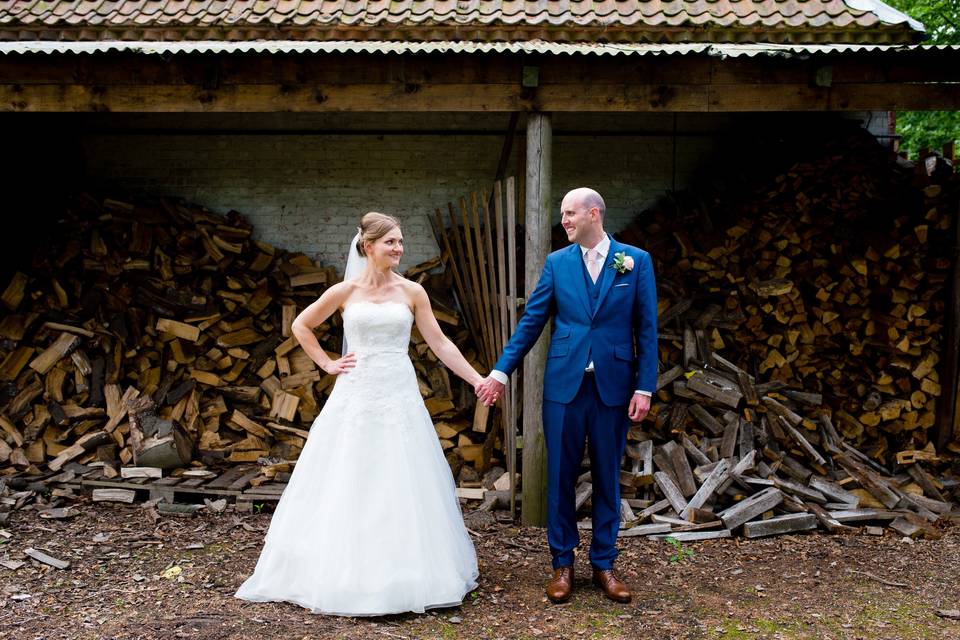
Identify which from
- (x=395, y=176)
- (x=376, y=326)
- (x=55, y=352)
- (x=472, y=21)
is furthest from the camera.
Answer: (x=395, y=176)

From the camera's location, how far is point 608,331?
418cm

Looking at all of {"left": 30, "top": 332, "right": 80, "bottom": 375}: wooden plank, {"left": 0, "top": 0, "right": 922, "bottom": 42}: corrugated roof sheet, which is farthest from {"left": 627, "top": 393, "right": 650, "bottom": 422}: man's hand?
{"left": 30, "top": 332, "right": 80, "bottom": 375}: wooden plank

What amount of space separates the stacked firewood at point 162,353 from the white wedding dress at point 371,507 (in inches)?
92.5

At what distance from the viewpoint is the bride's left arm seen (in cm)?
444

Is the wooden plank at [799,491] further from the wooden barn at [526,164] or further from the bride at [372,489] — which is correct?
the bride at [372,489]

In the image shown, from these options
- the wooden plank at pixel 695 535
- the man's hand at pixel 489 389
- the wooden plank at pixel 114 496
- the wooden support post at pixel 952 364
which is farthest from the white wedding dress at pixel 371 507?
the wooden support post at pixel 952 364

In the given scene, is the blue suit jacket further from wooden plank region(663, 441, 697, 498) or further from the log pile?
the log pile

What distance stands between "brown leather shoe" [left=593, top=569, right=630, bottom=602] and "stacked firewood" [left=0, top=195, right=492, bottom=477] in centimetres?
226

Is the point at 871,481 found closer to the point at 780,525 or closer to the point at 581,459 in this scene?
the point at 780,525

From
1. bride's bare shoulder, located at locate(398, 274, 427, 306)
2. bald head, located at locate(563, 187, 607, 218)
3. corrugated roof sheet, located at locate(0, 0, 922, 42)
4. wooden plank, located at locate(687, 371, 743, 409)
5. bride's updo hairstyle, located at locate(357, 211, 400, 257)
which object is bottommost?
wooden plank, located at locate(687, 371, 743, 409)

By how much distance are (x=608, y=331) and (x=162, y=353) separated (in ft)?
14.5

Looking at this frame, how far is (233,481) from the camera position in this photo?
20.5ft

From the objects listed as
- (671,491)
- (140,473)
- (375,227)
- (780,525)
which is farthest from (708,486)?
(140,473)

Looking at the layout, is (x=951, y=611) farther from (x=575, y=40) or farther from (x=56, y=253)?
(x=56, y=253)
